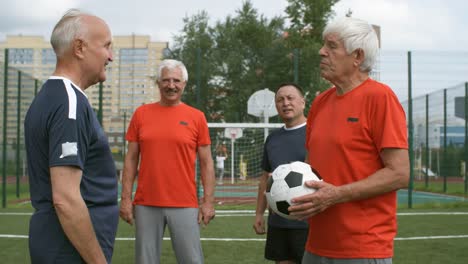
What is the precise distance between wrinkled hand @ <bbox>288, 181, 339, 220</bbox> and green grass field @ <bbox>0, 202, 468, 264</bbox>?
4.20 meters

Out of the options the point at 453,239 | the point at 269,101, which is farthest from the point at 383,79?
the point at 453,239

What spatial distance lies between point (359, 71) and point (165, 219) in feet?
8.34

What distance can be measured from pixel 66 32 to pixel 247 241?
6.24 meters

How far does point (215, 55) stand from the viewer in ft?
50.5

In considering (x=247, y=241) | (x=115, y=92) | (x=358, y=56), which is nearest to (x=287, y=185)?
(x=358, y=56)

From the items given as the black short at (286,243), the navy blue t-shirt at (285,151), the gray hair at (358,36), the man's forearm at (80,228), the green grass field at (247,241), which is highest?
the gray hair at (358,36)

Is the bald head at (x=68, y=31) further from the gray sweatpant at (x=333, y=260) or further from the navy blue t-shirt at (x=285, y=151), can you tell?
the navy blue t-shirt at (x=285, y=151)

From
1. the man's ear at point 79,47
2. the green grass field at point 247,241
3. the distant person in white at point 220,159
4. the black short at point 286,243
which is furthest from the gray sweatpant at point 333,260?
the distant person in white at point 220,159

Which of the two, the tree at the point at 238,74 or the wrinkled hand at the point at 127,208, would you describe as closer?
the wrinkled hand at the point at 127,208

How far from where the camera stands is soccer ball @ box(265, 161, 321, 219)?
114 inches

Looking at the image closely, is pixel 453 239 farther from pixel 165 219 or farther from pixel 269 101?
pixel 269 101

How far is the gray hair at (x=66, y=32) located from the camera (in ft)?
7.91

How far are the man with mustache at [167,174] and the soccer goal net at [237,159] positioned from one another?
9.70 m

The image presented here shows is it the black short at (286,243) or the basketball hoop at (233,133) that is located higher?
the basketball hoop at (233,133)
